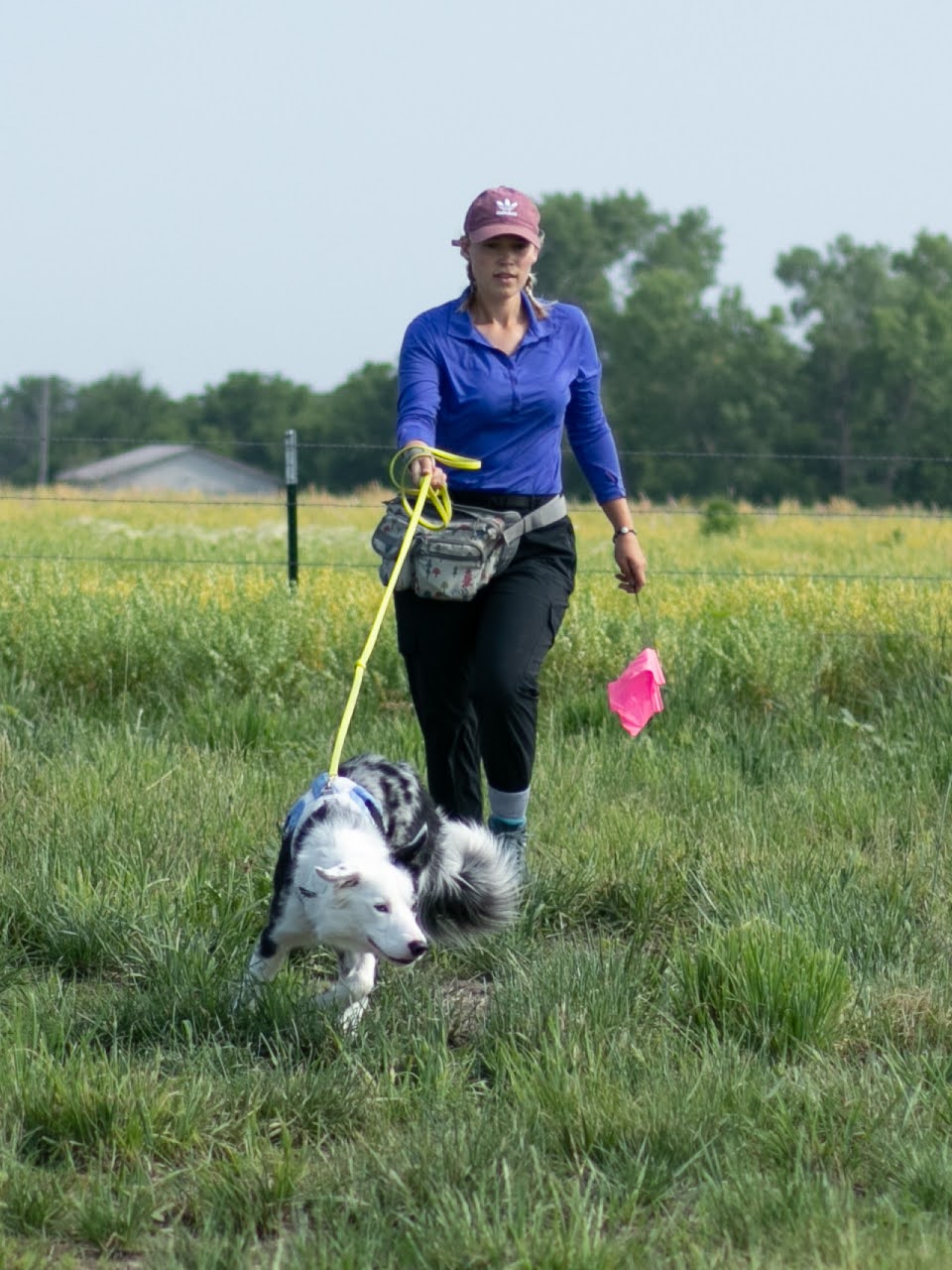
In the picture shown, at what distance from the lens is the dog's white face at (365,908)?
365 cm

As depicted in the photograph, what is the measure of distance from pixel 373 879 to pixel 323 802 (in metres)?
0.34

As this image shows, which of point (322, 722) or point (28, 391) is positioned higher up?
point (28, 391)

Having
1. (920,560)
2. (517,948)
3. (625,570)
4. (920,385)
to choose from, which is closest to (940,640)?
(625,570)

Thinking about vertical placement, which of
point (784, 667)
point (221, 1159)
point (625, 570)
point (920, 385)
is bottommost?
point (221, 1159)

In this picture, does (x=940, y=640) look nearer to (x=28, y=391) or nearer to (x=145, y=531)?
(x=145, y=531)

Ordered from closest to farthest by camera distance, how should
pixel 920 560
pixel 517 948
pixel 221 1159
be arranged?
pixel 221 1159
pixel 517 948
pixel 920 560

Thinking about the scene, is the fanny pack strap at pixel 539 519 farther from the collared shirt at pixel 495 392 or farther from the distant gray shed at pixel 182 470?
the distant gray shed at pixel 182 470

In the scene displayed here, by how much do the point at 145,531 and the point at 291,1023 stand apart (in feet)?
64.7

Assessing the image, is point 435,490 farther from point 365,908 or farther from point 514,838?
point 365,908

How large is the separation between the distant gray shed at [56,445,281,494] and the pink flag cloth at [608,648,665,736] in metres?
80.2

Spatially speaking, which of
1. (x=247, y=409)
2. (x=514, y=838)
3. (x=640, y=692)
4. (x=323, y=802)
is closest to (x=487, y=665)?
(x=514, y=838)

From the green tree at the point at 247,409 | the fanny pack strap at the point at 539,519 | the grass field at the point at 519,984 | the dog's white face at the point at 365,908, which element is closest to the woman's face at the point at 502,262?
the fanny pack strap at the point at 539,519

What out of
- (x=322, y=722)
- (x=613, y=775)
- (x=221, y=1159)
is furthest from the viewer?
(x=322, y=722)

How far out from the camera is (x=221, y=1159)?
3.26 m
